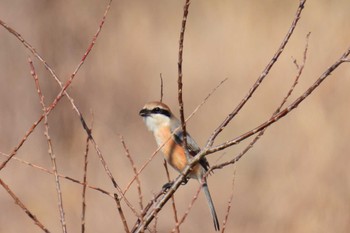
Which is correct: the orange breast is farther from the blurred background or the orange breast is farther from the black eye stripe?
the blurred background

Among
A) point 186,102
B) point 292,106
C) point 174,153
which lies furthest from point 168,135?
point 186,102

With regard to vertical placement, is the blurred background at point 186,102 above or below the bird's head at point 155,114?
above

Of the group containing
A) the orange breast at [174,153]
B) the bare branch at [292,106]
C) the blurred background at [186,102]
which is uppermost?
the blurred background at [186,102]

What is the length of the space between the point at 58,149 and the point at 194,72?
77.0 inches

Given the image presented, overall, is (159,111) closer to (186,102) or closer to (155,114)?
(155,114)

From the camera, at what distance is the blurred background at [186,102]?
26.9ft

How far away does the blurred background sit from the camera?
8.20 m

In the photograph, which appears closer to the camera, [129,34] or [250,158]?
[250,158]

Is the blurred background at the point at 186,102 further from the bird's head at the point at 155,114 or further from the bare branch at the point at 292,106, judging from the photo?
the bare branch at the point at 292,106

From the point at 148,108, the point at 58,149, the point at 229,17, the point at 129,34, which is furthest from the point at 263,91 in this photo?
the point at 148,108

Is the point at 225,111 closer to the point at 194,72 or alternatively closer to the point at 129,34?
the point at 194,72

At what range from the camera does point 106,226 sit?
837cm

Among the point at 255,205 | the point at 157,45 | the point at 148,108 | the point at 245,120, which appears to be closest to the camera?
the point at 148,108

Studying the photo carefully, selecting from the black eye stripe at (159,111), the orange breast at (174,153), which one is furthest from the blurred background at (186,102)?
the black eye stripe at (159,111)
